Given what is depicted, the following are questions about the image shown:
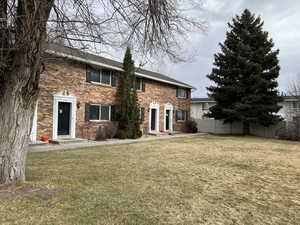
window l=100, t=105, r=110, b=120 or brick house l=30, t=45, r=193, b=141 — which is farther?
window l=100, t=105, r=110, b=120

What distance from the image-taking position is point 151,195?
4449mm

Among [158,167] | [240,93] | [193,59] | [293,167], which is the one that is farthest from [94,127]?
[240,93]

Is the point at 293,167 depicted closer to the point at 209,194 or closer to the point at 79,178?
the point at 209,194

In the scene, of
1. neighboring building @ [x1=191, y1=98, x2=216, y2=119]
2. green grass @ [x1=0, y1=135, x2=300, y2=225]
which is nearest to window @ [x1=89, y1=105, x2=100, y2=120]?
green grass @ [x1=0, y1=135, x2=300, y2=225]

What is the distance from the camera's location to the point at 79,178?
5.43 m

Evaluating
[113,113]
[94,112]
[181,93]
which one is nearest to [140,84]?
[113,113]

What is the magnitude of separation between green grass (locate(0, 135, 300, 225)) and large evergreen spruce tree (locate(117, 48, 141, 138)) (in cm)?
823

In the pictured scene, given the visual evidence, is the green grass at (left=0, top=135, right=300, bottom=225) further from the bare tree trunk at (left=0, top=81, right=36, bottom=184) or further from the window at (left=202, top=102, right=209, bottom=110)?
the window at (left=202, top=102, right=209, bottom=110)

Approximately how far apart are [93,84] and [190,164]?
889cm

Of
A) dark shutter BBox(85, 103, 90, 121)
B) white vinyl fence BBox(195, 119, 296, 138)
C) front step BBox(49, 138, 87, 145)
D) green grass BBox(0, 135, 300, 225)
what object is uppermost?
dark shutter BBox(85, 103, 90, 121)

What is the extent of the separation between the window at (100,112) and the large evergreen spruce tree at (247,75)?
33.4 ft

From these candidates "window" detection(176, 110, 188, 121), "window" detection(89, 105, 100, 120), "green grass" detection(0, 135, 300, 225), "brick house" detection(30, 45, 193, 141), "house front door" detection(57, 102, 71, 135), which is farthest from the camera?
"window" detection(176, 110, 188, 121)

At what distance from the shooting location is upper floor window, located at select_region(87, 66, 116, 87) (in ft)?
46.0

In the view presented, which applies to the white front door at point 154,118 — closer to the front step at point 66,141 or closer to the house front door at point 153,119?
the house front door at point 153,119
